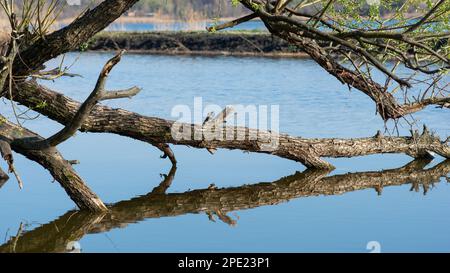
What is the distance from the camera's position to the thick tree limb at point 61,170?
902 cm

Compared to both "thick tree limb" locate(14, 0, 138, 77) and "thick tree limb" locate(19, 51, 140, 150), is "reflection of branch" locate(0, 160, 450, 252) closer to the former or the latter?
"thick tree limb" locate(19, 51, 140, 150)

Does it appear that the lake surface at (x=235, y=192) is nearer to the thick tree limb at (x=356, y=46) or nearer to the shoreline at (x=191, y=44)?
the thick tree limb at (x=356, y=46)

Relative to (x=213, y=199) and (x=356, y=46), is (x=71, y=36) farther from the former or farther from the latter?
(x=356, y=46)

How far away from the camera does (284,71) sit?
75.7 feet

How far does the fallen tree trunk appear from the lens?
10.1 m

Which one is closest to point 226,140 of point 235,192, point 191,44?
point 235,192

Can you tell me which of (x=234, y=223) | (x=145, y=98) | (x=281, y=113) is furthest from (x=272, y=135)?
(x=145, y=98)

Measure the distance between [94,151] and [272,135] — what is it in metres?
2.91

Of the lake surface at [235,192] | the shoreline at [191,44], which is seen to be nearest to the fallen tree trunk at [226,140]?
the lake surface at [235,192]

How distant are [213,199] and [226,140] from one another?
928mm

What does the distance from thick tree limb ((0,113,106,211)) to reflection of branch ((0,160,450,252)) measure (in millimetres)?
131

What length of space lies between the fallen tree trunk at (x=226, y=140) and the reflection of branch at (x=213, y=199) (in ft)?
0.77

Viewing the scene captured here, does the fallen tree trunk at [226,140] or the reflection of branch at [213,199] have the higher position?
the fallen tree trunk at [226,140]

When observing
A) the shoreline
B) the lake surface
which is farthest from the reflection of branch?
the shoreline
